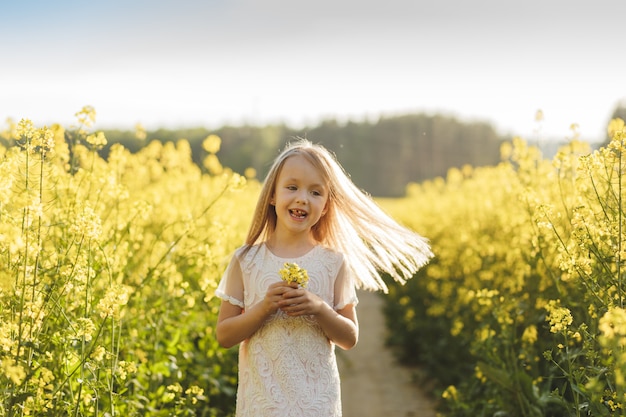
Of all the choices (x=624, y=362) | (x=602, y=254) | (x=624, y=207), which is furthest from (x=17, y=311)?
(x=624, y=207)

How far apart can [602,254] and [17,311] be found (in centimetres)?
214

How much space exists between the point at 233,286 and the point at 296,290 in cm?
46

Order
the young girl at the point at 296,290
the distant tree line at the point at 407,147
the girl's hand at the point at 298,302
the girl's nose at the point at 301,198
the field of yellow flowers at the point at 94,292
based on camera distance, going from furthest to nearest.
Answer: the distant tree line at the point at 407,147 < the girl's nose at the point at 301,198 < the young girl at the point at 296,290 < the girl's hand at the point at 298,302 < the field of yellow flowers at the point at 94,292

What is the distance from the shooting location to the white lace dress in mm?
2717

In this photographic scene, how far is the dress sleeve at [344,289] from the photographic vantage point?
9.45 feet

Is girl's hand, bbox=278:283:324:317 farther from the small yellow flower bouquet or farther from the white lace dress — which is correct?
the white lace dress

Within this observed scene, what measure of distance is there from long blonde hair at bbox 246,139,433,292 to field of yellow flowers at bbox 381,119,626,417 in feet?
2.10

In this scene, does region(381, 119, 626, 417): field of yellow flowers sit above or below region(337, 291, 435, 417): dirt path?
above

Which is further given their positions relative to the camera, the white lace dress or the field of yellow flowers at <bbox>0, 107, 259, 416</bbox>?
the white lace dress

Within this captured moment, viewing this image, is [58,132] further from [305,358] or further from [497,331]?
[497,331]

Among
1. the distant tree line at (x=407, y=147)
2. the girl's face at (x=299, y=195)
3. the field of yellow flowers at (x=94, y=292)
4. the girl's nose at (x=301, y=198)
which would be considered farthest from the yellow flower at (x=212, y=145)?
the distant tree line at (x=407, y=147)

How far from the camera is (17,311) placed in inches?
97.0

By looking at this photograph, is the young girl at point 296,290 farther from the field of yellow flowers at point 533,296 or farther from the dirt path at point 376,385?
the dirt path at point 376,385

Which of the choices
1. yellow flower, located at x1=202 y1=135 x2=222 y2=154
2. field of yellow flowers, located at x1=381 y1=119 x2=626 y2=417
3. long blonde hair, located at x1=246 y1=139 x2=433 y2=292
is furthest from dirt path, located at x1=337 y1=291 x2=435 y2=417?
long blonde hair, located at x1=246 y1=139 x2=433 y2=292
